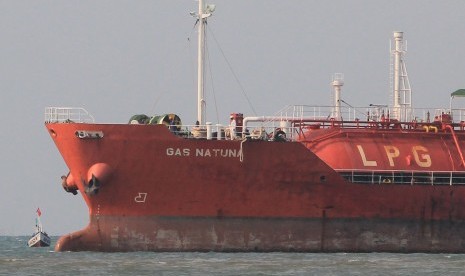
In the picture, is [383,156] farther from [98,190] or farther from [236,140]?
[98,190]

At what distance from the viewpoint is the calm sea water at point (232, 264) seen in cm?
4450

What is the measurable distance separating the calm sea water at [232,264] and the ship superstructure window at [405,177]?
316 centimetres

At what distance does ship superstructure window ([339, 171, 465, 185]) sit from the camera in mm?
52531

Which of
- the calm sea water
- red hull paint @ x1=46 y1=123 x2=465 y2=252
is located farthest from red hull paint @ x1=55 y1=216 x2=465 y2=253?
the calm sea water

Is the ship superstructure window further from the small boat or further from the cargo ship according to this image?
the small boat

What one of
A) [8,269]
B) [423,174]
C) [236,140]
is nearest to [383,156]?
[423,174]

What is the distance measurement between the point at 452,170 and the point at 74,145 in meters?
16.4

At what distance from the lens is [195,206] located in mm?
50781

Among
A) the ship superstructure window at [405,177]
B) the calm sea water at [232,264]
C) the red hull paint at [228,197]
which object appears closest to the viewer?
the calm sea water at [232,264]

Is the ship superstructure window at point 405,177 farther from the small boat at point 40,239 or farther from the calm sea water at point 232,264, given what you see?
the small boat at point 40,239

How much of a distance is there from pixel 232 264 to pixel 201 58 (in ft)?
33.9

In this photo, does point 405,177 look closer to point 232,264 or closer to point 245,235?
point 245,235

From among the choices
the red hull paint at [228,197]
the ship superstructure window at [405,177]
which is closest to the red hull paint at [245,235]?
the red hull paint at [228,197]

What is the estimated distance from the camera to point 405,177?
53406mm
